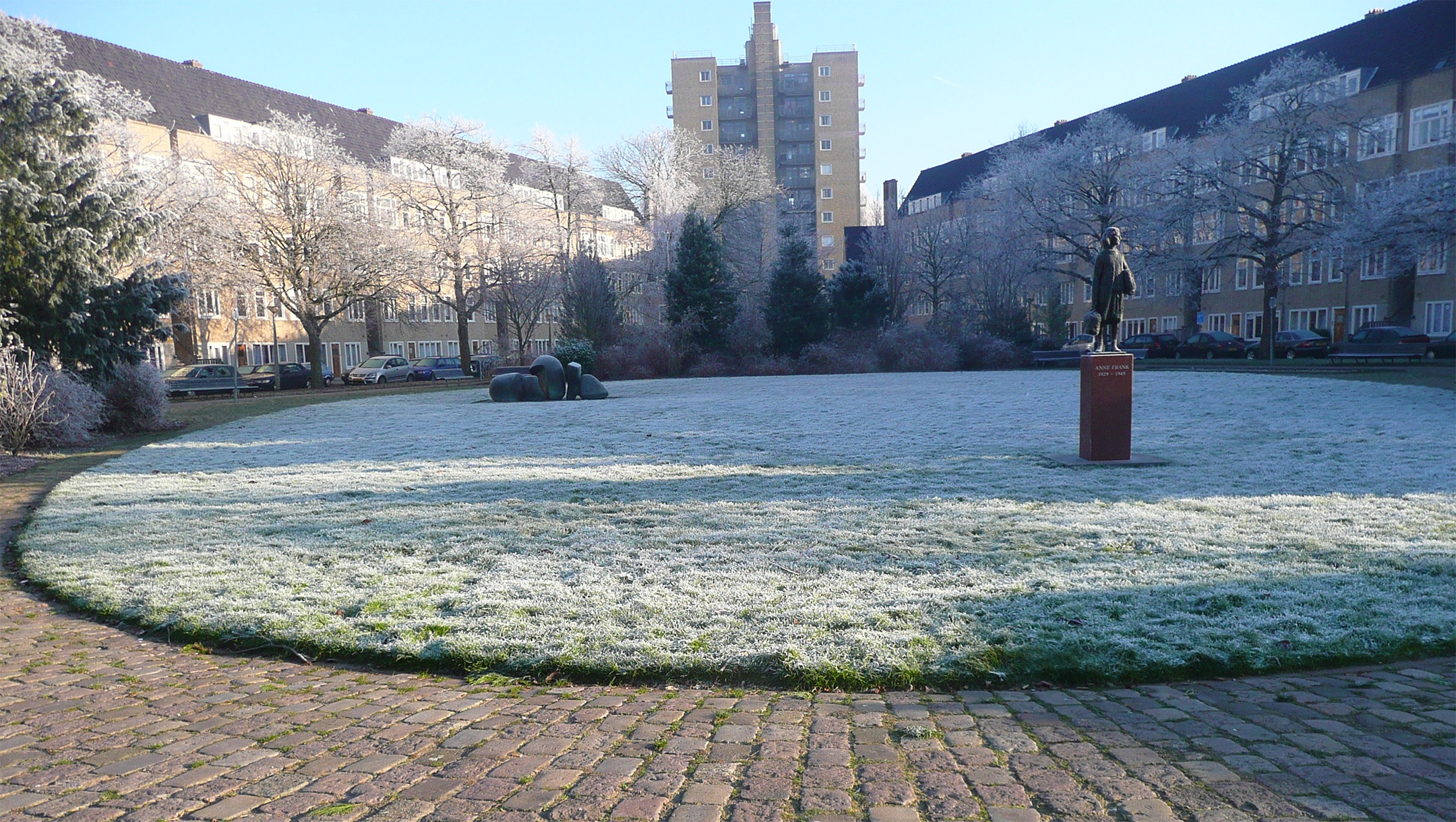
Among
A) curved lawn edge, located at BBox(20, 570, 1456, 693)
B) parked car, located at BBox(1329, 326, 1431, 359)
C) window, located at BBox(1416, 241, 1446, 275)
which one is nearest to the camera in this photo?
curved lawn edge, located at BBox(20, 570, 1456, 693)

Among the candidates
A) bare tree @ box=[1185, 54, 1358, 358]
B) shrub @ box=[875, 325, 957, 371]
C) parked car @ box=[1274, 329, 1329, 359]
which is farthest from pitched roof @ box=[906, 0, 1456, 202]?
shrub @ box=[875, 325, 957, 371]

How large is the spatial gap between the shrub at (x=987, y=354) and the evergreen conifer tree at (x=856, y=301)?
4.35 metres

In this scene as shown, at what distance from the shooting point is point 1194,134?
59.9m

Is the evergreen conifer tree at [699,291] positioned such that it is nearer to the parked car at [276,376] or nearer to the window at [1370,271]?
the parked car at [276,376]

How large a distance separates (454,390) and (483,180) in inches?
730

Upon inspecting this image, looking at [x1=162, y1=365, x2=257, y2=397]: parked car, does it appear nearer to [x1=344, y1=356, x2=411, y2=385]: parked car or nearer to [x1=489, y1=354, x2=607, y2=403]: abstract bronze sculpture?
[x1=344, y1=356, x2=411, y2=385]: parked car

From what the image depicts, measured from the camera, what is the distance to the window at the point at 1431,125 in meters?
45.0

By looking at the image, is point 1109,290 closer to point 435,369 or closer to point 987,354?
point 987,354

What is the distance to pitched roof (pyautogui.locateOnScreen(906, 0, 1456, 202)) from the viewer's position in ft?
155

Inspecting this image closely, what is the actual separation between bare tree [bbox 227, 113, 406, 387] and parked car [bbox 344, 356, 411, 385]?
4662 mm

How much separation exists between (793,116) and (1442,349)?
67090 millimetres

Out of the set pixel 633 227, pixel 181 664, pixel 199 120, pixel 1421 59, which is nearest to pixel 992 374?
pixel 633 227

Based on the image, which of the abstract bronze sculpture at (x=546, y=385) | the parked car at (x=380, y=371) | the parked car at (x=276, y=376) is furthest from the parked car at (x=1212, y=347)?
the parked car at (x=276, y=376)

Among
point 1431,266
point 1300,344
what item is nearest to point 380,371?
point 1300,344
